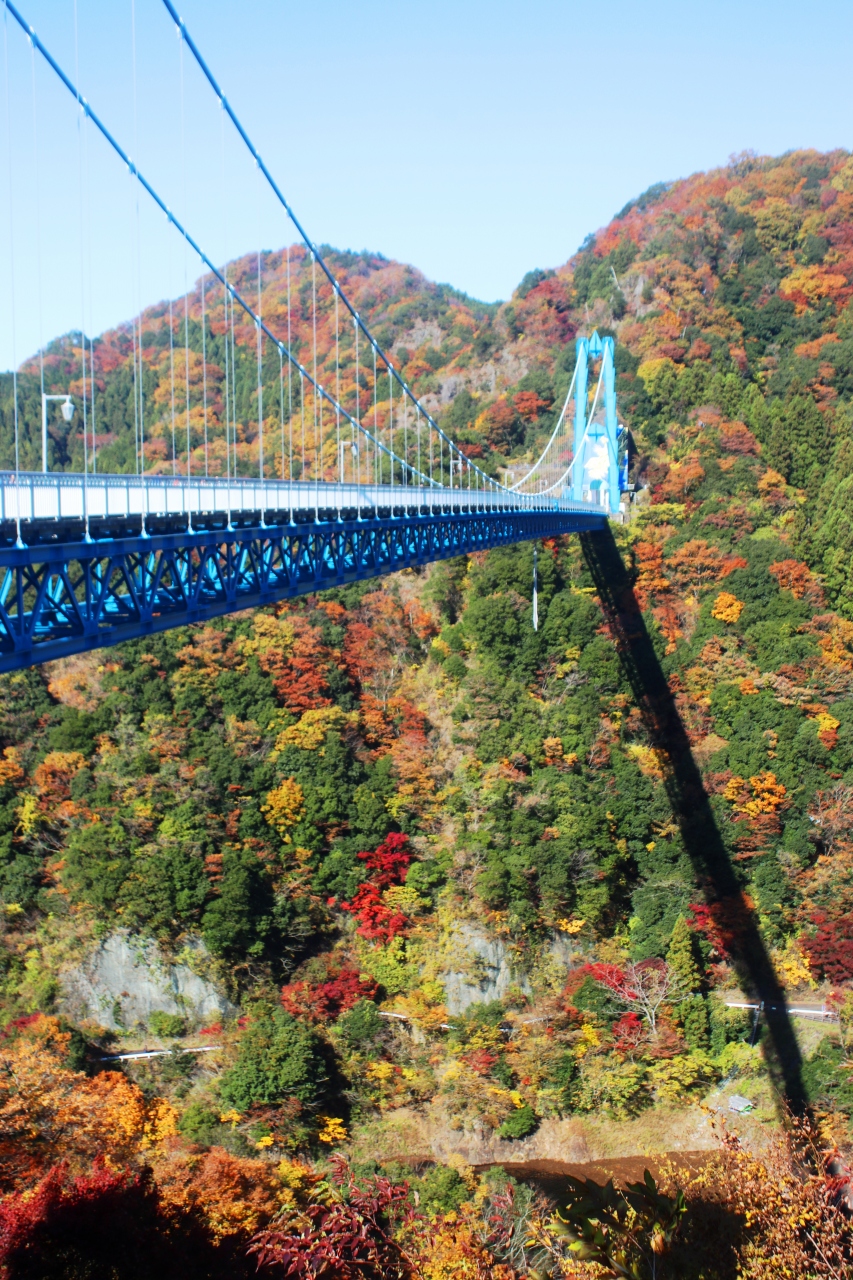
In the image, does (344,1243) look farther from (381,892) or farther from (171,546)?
(381,892)

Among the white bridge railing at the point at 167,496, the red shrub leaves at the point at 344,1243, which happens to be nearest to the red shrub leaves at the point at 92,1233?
the red shrub leaves at the point at 344,1243

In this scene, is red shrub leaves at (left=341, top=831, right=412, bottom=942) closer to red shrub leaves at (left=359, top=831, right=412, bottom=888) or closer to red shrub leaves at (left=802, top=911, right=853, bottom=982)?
red shrub leaves at (left=359, top=831, right=412, bottom=888)

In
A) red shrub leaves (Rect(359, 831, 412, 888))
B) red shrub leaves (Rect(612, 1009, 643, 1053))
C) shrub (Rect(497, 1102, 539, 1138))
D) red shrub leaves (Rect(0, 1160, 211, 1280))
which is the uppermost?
red shrub leaves (Rect(0, 1160, 211, 1280))

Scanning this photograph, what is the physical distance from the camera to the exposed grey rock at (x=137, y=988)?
22266mm

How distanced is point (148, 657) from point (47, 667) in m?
3.12

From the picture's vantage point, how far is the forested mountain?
16.9 metres

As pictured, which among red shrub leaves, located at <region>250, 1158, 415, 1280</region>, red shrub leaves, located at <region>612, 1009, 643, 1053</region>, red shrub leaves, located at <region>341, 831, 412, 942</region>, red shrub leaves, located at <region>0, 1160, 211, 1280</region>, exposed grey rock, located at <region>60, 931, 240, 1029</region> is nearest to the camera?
red shrub leaves, located at <region>0, 1160, 211, 1280</region>

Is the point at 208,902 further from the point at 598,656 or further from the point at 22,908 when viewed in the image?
the point at 598,656

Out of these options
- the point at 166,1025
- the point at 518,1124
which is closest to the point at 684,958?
the point at 518,1124

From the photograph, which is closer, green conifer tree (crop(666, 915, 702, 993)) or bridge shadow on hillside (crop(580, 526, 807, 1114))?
bridge shadow on hillside (crop(580, 526, 807, 1114))

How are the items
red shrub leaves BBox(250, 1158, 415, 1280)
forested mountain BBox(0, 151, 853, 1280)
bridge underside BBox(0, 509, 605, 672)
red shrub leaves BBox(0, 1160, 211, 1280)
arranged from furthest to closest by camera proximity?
forested mountain BBox(0, 151, 853, 1280)
red shrub leaves BBox(250, 1158, 415, 1280)
red shrub leaves BBox(0, 1160, 211, 1280)
bridge underside BBox(0, 509, 605, 672)

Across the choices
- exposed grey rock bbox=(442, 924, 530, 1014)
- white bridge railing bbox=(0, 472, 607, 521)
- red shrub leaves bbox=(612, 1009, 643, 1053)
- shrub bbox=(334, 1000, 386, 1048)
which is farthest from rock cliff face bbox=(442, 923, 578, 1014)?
white bridge railing bbox=(0, 472, 607, 521)

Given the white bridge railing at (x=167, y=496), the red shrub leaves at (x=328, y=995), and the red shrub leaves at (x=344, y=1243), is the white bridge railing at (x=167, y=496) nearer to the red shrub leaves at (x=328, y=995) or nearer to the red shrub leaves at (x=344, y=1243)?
the red shrub leaves at (x=344, y=1243)

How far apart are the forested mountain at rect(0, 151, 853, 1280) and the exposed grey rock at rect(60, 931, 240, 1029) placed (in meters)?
0.17
